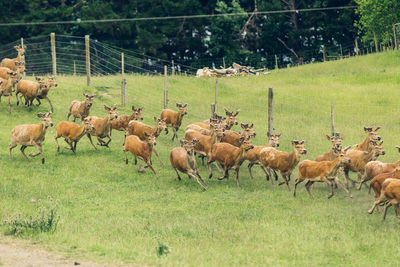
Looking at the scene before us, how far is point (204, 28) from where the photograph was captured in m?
59.2

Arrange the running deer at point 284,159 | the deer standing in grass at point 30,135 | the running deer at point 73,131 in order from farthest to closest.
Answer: the running deer at point 73,131 → the deer standing in grass at point 30,135 → the running deer at point 284,159

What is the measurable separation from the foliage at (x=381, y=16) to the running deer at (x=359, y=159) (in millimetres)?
33475

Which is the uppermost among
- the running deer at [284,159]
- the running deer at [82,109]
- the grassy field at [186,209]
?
the running deer at [82,109]

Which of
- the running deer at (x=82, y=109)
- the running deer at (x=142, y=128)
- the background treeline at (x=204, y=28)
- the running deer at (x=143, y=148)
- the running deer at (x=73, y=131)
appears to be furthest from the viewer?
the background treeline at (x=204, y=28)

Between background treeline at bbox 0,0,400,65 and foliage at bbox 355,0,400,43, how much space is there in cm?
129

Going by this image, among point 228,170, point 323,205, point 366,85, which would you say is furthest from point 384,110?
point 323,205

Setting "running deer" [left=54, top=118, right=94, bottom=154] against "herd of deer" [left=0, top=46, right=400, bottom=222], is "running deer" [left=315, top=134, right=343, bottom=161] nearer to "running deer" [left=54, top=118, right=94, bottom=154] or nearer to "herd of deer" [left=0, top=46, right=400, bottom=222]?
"herd of deer" [left=0, top=46, right=400, bottom=222]

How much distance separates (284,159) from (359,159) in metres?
2.05

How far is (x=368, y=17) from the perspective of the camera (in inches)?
1987

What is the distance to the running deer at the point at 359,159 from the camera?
60.1 ft

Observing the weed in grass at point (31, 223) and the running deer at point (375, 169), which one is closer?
the weed in grass at point (31, 223)

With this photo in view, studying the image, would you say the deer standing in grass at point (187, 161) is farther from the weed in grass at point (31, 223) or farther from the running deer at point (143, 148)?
the weed in grass at point (31, 223)

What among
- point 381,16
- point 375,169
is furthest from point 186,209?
point 381,16

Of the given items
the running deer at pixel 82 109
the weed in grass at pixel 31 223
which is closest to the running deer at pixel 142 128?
the running deer at pixel 82 109
